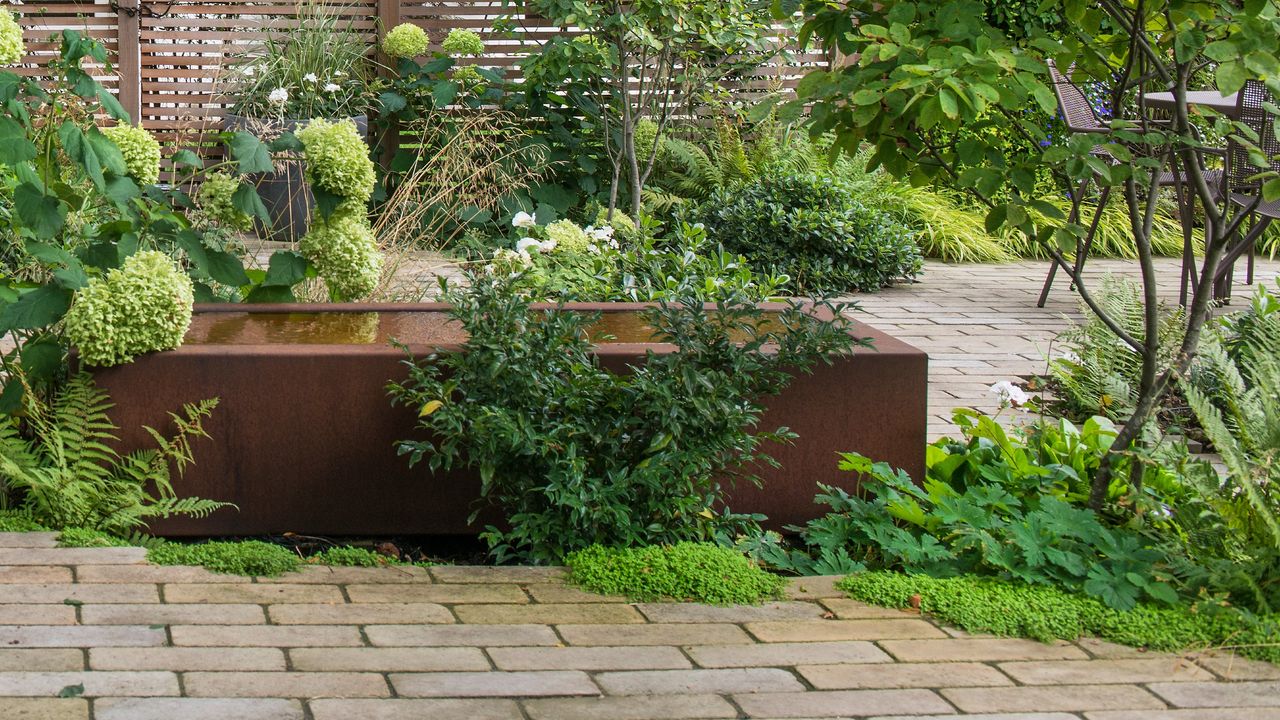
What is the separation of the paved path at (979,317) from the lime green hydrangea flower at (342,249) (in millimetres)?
2029

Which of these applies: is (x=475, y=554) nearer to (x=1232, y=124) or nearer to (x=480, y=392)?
(x=480, y=392)

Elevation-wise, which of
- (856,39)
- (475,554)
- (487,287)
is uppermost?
(856,39)

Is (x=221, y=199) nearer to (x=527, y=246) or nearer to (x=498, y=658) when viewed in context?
(x=527, y=246)

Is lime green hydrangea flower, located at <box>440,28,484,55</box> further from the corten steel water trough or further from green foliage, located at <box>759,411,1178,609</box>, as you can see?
green foliage, located at <box>759,411,1178,609</box>

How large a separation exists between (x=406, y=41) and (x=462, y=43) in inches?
17.0

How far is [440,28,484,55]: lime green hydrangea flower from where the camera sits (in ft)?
30.0

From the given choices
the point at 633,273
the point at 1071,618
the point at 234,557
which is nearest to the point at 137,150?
the point at 234,557

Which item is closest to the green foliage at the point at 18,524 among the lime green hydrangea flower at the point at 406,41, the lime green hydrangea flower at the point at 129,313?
the lime green hydrangea flower at the point at 129,313

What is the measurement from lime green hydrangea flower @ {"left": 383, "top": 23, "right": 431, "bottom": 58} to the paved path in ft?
12.8

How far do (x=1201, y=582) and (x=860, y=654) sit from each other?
0.92 m

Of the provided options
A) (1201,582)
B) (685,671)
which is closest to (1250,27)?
(1201,582)

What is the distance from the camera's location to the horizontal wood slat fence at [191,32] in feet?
32.4

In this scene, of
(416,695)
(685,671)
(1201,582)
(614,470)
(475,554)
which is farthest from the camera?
(475,554)

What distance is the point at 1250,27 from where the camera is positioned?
2.77 metres
